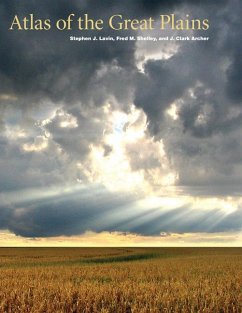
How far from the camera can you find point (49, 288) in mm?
15516

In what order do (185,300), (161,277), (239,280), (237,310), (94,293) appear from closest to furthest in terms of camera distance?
(237,310)
(185,300)
(94,293)
(239,280)
(161,277)

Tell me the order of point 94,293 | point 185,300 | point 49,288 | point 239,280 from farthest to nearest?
1. point 239,280
2. point 49,288
3. point 94,293
4. point 185,300

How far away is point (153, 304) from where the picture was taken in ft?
39.7

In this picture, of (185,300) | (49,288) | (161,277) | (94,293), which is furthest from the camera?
(161,277)

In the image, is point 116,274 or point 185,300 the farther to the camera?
point 116,274

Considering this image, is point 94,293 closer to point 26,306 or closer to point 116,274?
point 26,306

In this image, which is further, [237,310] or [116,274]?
[116,274]

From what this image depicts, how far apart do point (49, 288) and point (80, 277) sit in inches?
282

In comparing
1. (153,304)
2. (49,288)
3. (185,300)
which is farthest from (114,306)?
(49,288)

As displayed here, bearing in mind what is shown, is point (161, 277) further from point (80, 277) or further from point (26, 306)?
point (26, 306)

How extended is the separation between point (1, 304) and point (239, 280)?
501 inches

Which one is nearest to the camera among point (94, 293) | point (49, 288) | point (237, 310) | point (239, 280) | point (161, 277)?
point (237, 310)

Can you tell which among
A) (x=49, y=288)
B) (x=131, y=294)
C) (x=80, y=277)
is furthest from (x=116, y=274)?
(x=131, y=294)

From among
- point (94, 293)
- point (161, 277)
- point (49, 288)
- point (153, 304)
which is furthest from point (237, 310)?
point (161, 277)
